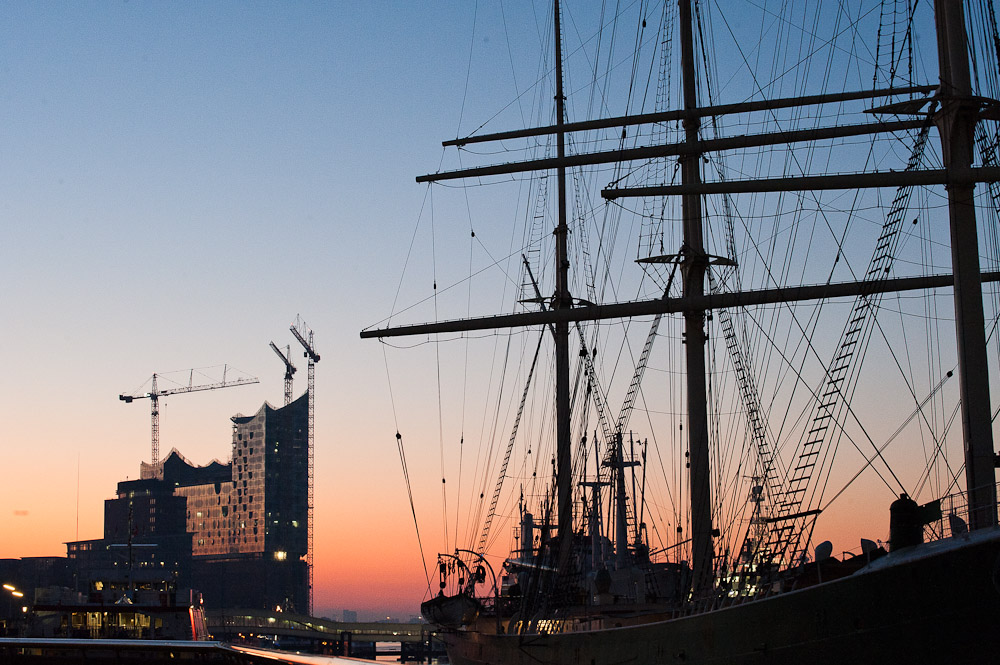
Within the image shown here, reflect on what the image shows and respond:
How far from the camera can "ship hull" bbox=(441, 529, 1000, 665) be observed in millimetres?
18172

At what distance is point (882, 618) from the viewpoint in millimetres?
19219

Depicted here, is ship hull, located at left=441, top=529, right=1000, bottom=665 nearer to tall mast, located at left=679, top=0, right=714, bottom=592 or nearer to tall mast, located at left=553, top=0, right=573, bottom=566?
tall mast, located at left=679, top=0, right=714, bottom=592

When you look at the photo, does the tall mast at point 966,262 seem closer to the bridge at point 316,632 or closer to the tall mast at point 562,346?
the tall mast at point 562,346

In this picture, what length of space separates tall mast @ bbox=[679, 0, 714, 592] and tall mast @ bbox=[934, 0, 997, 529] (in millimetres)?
10344

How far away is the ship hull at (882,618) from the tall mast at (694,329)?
31.4ft

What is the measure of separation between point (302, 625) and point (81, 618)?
428 ft

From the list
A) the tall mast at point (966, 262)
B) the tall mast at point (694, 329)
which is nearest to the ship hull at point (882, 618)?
the tall mast at point (966, 262)

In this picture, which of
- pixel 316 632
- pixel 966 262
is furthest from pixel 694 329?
pixel 316 632

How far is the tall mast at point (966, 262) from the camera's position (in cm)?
2164

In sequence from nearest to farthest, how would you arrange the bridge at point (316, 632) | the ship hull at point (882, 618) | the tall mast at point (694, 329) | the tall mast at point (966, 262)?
1. the ship hull at point (882, 618)
2. the tall mast at point (966, 262)
3. the tall mast at point (694, 329)
4. the bridge at point (316, 632)

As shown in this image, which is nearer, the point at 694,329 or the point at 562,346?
the point at 694,329

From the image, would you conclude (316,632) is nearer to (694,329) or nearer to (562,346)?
(562,346)

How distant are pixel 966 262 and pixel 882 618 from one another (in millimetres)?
8141

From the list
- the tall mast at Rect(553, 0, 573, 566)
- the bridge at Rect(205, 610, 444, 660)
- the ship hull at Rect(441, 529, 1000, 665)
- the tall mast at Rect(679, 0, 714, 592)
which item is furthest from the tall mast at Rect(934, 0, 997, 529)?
the bridge at Rect(205, 610, 444, 660)
